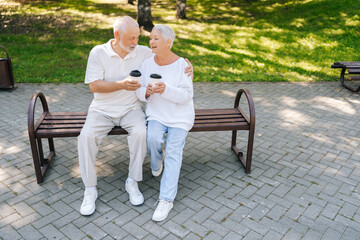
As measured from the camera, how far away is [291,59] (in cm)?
932

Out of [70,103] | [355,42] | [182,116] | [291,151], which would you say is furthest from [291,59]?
[182,116]

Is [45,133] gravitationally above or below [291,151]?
above

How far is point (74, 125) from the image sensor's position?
373cm

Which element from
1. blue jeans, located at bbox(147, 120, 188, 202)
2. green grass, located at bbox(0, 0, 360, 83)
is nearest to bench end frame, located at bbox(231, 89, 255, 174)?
blue jeans, located at bbox(147, 120, 188, 202)

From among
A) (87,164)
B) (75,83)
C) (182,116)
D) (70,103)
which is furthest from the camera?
(75,83)

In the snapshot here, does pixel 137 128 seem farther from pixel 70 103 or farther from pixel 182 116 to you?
pixel 70 103

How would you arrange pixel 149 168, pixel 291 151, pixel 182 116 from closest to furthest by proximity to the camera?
1. pixel 182 116
2. pixel 149 168
3. pixel 291 151

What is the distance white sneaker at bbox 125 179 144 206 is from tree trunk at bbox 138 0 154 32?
824cm

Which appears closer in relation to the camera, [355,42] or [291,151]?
[291,151]

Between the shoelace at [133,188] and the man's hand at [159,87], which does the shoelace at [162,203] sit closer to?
the shoelace at [133,188]

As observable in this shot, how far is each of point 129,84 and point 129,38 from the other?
1.62 feet

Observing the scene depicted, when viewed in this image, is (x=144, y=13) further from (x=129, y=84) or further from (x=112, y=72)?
(x=129, y=84)

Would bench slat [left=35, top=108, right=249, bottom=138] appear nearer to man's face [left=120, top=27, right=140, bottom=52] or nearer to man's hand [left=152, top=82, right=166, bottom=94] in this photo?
man's hand [left=152, top=82, right=166, bottom=94]

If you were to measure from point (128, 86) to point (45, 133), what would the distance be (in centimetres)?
100
